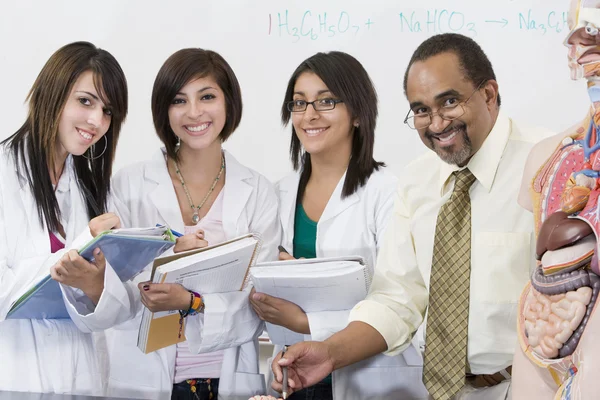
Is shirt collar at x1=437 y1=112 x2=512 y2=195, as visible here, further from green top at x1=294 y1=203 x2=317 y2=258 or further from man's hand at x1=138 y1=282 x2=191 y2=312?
man's hand at x1=138 y1=282 x2=191 y2=312

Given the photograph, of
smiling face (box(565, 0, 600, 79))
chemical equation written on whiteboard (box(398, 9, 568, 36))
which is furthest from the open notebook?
chemical equation written on whiteboard (box(398, 9, 568, 36))

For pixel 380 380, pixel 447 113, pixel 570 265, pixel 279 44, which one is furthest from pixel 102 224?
pixel 570 265

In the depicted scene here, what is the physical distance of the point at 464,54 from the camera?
177 cm

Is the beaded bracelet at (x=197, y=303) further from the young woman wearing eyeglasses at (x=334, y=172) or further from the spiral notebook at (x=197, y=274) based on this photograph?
the young woman wearing eyeglasses at (x=334, y=172)

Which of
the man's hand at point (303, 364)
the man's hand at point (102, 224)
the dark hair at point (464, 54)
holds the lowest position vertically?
the man's hand at point (303, 364)

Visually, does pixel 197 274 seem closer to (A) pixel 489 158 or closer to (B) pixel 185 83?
(B) pixel 185 83

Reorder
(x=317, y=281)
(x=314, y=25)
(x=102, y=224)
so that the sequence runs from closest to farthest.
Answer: (x=317, y=281) < (x=102, y=224) < (x=314, y=25)

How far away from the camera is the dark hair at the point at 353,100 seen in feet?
7.64

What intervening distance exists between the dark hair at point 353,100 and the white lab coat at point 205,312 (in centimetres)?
19

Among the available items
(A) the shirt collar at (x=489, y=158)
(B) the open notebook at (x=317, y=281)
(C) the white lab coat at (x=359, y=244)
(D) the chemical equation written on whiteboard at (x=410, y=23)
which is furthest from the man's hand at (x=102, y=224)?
(D) the chemical equation written on whiteboard at (x=410, y=23)

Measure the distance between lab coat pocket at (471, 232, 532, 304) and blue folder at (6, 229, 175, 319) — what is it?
2.73 feet

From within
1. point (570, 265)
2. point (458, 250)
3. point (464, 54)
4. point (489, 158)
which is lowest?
point (458, 250)

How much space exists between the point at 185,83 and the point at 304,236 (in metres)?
0.64

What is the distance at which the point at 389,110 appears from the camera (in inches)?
106
